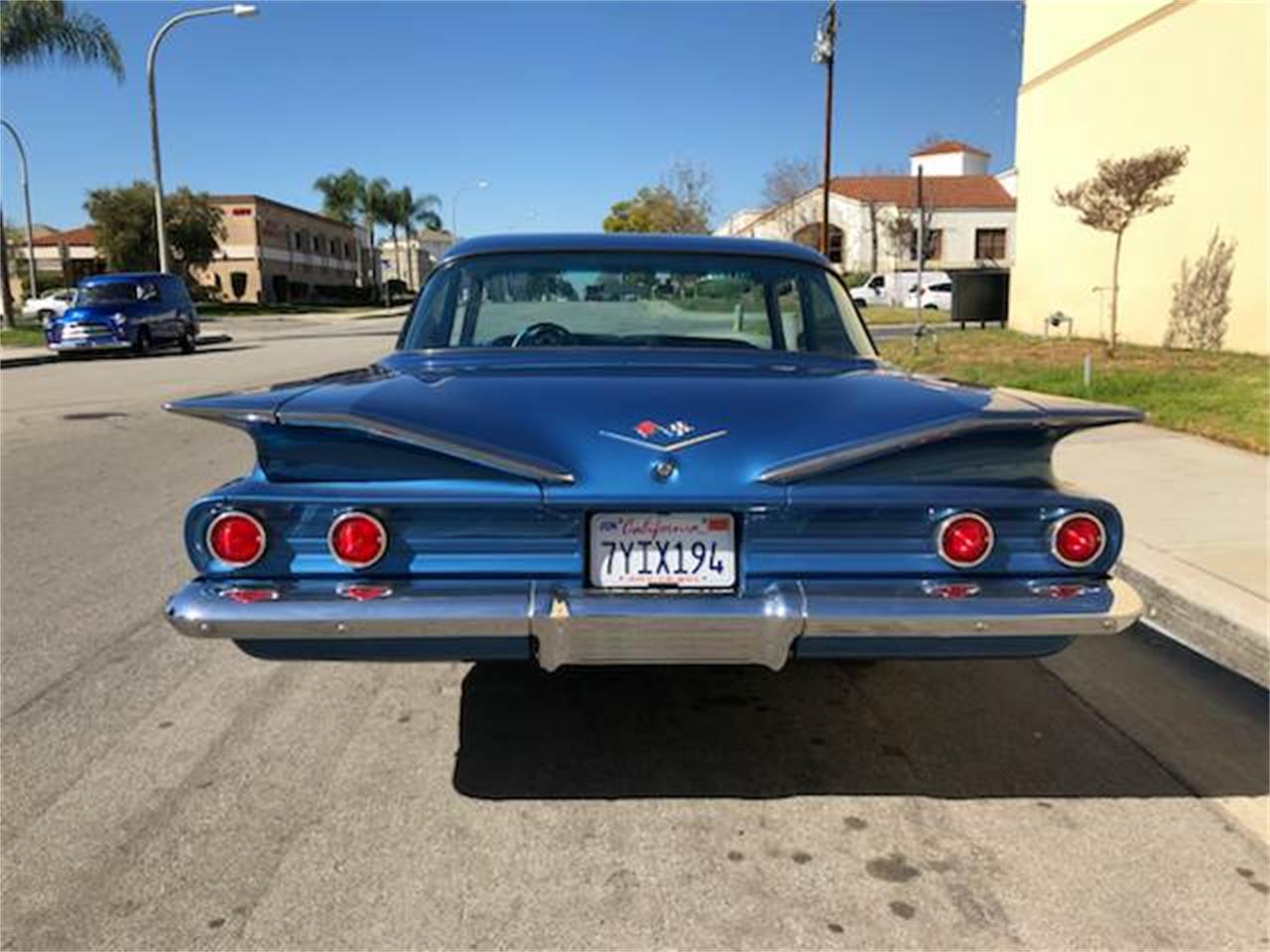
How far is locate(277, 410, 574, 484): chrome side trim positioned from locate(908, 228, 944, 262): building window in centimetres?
5497

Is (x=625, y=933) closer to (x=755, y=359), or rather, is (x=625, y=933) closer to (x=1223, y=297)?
(x=755, y=359)

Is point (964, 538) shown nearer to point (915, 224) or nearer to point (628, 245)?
point (628, 245)

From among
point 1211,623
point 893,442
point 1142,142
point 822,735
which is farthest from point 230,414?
point 1142,142

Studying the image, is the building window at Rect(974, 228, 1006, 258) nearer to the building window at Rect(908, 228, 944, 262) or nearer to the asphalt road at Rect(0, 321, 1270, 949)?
the building window at Rect(908, 228, 944, 262)

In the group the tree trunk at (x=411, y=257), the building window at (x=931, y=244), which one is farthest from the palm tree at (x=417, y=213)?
the building window at (x=931, y=244)

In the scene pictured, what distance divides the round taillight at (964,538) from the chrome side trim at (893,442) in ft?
0.75

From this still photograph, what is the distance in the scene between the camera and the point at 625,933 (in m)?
2.51

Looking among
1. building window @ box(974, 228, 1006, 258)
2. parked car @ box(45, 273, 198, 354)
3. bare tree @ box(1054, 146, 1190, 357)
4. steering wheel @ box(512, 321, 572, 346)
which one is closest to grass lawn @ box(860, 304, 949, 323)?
bare tree @ box(1054, 146, 1190, 357)

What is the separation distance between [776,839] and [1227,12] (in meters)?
16.3

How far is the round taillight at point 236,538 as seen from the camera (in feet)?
9.11

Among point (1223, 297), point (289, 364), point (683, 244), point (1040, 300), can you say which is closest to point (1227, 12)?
point (1223, 297)

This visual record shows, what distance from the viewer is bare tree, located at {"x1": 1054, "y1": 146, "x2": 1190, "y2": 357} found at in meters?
14.9

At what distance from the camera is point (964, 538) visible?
9.29 feet

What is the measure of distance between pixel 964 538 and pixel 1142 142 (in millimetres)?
17105
